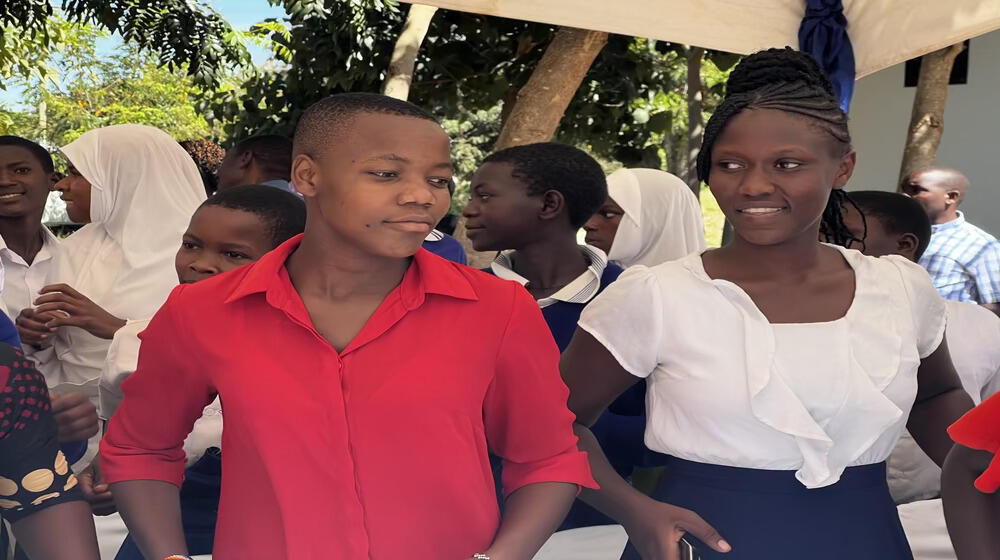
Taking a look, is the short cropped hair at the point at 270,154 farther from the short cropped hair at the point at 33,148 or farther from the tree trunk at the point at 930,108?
the tree trunk at the point at 930,108

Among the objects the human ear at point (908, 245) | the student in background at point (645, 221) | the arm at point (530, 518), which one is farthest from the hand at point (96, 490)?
the human ear at point (908, 245)

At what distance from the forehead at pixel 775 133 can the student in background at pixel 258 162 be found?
143 inches

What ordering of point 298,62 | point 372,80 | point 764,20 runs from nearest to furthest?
point 764,20 → point 372,80 → point 298,62

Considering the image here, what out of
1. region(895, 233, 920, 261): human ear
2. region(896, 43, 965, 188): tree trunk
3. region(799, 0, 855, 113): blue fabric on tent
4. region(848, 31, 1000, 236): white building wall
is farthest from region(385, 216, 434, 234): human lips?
region(848, 31, 1000, 236): white building wall

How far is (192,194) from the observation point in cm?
430

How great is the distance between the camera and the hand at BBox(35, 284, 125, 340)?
348 cm

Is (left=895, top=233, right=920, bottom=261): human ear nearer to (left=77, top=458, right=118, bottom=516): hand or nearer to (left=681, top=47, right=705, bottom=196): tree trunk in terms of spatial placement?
(left=77, top=458, right=118, bottom=516): hand

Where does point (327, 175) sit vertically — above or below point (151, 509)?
above

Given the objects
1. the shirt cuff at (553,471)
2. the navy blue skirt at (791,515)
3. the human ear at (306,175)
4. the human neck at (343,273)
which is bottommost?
the navy blue skirt at (791,515)

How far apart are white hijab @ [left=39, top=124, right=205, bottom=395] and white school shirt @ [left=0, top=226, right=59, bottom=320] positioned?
53 mm

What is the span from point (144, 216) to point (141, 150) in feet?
0.93

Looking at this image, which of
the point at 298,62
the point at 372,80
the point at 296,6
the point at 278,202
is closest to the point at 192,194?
the point at 278,202

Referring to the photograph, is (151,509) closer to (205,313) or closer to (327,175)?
(205,313)

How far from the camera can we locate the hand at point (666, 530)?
192 centimetres
